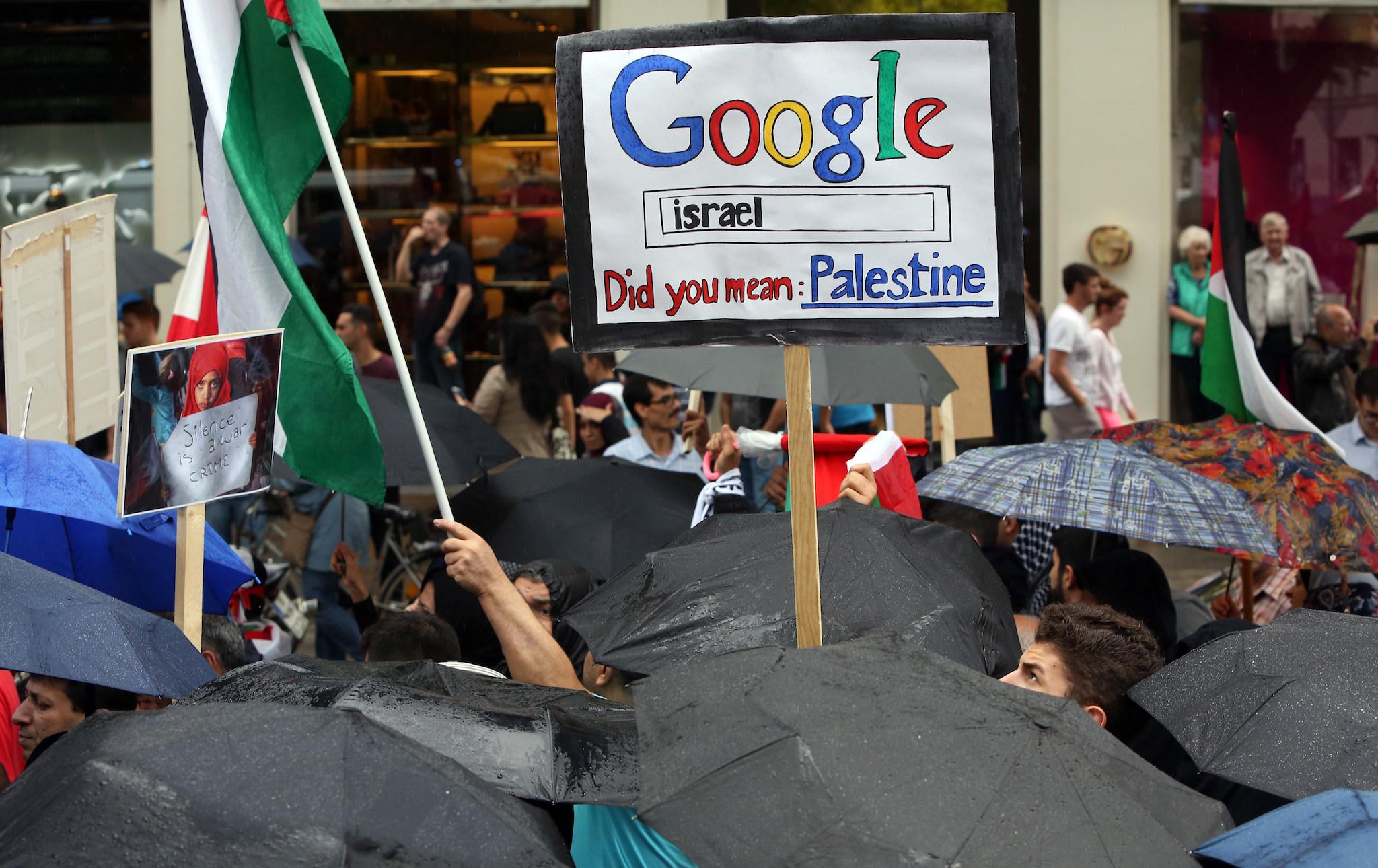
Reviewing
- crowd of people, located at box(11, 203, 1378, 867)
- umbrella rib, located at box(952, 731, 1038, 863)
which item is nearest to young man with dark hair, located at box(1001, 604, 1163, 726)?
crowd of people, located at box(11, 203, 1378, 867)

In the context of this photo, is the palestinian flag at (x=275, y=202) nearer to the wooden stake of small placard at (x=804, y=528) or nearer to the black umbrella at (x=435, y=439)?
the wooden stake of small placard at (x=804, y=528)

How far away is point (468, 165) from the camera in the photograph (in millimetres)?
14133

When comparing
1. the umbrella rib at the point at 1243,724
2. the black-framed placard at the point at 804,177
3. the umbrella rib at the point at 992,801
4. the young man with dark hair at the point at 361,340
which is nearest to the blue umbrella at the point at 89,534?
the black-framed placard at the point at 804,177

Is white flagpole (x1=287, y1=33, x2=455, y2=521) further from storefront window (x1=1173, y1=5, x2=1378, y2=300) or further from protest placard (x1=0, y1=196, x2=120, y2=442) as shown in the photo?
storefront window (x1=1173, y1=5, x2=1378, y2=300)

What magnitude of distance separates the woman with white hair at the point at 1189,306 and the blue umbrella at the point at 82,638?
32.3ft

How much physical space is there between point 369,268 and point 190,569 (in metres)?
0.94

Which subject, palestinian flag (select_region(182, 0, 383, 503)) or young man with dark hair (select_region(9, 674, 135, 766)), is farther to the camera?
palestinian flag (select_region(182, 0, 383, 503))

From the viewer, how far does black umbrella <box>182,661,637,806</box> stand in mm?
3121

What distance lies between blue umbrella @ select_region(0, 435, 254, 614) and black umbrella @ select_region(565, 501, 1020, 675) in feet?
4.32

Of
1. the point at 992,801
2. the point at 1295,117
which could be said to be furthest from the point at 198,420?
the point at 1295,117

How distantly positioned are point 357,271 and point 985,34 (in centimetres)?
1052

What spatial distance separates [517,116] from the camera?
554 inches

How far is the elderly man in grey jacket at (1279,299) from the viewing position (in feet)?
41.0

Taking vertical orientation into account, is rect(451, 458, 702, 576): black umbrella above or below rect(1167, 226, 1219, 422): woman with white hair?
below
